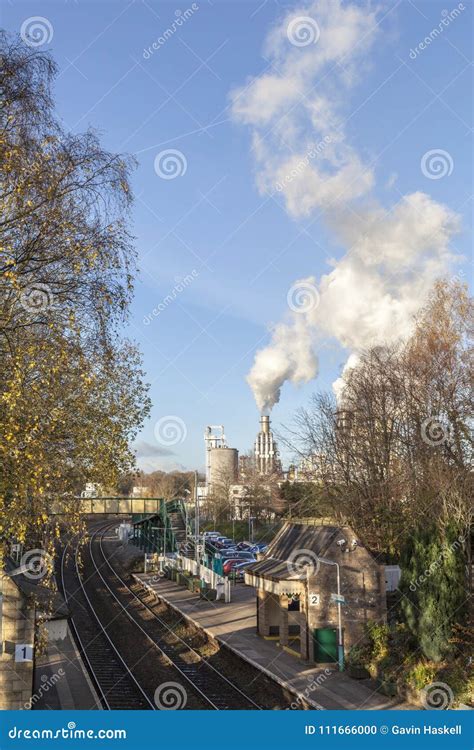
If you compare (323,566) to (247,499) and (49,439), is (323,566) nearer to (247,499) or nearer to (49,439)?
(49,439)

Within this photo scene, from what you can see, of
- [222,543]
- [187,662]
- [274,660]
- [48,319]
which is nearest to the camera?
[48,319]

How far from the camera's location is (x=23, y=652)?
56.0ft

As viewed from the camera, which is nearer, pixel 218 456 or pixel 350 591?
pixel 350 591

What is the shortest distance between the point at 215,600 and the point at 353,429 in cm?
1161

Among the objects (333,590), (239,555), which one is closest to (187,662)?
(333,590)

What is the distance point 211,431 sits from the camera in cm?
12500

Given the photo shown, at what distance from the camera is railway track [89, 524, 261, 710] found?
64.6 ft

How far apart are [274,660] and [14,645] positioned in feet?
30.3

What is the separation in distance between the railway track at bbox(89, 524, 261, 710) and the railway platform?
1068 millimetres

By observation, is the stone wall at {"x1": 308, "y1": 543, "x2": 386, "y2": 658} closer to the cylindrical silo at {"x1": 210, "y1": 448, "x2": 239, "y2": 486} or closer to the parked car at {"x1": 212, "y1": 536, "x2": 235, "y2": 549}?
the parked car at {"x1": 212, "y1": 536, "x2": 235, "y2": 549}

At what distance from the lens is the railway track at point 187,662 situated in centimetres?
1970

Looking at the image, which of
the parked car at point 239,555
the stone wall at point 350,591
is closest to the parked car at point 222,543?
the parked car at point 239,555

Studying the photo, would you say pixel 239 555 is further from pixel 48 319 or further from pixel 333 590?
pixel 48 319

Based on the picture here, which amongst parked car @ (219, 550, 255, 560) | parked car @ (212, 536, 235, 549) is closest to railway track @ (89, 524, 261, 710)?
parked car @ (219, 550, 255, 560)
